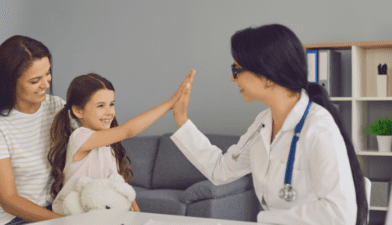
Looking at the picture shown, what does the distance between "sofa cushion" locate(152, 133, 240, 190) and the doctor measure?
6.44ft

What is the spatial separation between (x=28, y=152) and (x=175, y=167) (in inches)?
84.6

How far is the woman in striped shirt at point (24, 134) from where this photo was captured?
149 centimetres

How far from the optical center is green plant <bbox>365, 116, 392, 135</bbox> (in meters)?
3.00

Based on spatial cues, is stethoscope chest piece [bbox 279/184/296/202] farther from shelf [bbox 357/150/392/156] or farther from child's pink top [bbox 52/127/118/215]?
shelf [bbox 357/150/392/156]

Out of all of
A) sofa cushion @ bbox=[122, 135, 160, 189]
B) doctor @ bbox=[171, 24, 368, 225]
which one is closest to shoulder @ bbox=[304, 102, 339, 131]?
doctor @ bbox=[171, 24, 368, 225]

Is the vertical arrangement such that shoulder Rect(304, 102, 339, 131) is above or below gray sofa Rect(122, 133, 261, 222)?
above

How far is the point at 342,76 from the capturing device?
3434mm

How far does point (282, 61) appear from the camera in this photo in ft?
4.29

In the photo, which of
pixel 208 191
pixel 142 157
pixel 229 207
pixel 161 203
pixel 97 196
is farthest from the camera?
pixel 142 157

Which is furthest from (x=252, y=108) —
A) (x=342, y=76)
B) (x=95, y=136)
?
(x=95, y=136)

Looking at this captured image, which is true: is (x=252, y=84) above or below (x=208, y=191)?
above

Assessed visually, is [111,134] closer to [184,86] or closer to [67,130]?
[67,130]

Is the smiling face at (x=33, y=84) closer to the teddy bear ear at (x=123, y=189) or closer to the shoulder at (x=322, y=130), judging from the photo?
the teddy bear ear at (x=123, y=189)

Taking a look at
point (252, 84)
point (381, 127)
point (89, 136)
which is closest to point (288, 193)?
point (252, 84)
